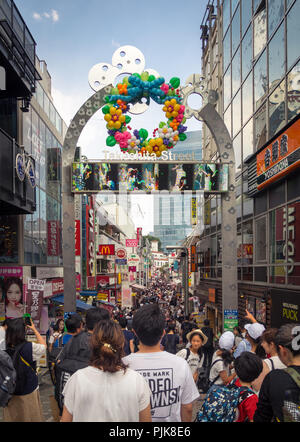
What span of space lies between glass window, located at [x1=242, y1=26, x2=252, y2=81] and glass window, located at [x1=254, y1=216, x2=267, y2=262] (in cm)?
675

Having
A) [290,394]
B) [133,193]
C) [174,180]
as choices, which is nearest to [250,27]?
[174,180]

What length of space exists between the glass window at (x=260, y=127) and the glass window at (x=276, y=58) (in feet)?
3.79

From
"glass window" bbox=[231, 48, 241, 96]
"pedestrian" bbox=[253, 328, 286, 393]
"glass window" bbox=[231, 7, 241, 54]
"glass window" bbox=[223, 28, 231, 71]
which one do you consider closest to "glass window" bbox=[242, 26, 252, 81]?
"glass window" bbox=[231, 48, 241, 96]

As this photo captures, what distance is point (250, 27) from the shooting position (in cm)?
1653

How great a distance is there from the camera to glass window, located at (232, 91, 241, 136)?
1852 centimetres

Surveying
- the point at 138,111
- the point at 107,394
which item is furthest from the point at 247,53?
the point at 107,394

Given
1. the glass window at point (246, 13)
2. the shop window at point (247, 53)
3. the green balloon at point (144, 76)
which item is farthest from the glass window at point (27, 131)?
the glass window at point (246, 13)

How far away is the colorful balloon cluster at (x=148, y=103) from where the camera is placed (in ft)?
46.7

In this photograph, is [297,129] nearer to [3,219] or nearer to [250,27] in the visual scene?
[250,27]

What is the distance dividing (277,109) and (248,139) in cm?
386

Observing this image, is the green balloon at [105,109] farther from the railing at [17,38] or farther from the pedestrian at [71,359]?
the pedestrian at [71,359]

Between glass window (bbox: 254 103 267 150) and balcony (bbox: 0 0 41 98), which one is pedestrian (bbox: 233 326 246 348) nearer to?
glass window (bbox: 254 103 267 150)

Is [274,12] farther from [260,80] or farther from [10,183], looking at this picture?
[10,183]

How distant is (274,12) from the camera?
13258 millimetres
